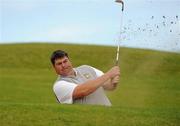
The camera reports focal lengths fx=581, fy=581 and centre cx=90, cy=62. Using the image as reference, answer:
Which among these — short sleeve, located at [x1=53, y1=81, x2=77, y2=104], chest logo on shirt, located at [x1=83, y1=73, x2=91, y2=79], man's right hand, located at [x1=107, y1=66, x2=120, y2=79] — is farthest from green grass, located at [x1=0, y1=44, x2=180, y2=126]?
chest logo on shirt, located at [x1=83, y1=73, x2=91, y2=79]

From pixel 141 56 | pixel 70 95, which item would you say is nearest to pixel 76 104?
pixel 70 95

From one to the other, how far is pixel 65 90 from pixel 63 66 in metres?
0.32

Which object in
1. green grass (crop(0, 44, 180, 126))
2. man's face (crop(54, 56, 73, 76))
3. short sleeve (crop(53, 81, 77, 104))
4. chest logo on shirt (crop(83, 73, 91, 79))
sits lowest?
green grass (crop(0, 44, 180, 126))

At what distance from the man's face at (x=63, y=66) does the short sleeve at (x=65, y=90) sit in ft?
0.49

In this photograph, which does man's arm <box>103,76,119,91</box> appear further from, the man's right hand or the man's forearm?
the man's forearm

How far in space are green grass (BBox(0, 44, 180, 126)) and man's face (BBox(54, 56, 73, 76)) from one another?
0.44 meters

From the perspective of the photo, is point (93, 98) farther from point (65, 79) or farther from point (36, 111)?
point (36, 111)

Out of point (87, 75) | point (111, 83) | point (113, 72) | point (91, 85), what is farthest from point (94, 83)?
point (87, 75)

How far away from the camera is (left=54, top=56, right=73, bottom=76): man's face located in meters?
7.49

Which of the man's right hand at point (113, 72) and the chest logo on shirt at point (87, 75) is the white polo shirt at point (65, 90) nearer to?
the chest logo on shirt at point (87, 75)

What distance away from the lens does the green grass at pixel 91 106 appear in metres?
6.69

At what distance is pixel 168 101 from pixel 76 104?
9768mm

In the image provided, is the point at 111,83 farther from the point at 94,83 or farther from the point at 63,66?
the point at 63,66

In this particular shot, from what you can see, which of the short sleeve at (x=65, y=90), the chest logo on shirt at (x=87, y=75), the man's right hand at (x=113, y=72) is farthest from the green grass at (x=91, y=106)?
the chest logo on shirt at (x=87, y=75)
